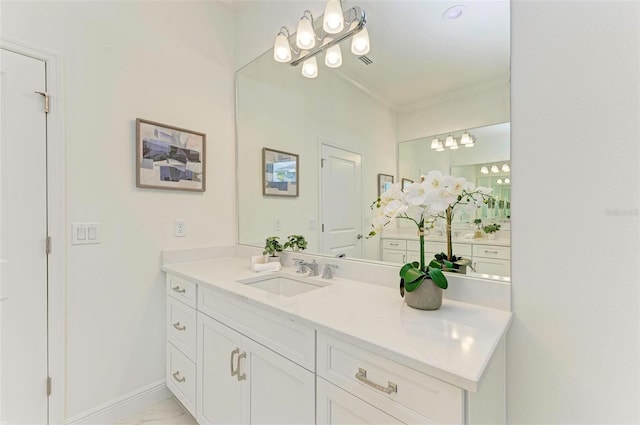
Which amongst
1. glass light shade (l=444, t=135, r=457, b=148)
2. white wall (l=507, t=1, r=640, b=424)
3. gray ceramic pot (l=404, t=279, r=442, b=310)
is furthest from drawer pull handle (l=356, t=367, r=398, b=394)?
glass light shade (l=444, t=135, r=457, b=148)

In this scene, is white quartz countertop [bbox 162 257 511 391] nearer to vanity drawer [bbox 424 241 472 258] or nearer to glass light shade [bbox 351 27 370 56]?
vanity drawer [bbox 424 241 472 258]

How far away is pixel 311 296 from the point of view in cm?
121

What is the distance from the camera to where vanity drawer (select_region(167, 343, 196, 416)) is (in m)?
1.56

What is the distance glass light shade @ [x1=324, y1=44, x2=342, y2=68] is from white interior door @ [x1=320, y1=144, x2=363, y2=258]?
48 cm

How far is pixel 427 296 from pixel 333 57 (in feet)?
4.63

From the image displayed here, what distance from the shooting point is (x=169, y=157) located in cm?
188

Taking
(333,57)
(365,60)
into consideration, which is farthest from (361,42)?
(333,57)

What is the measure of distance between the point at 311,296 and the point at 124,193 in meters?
1.34

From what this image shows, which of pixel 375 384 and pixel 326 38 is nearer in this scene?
pixel 375 384

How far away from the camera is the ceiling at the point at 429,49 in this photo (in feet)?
3.57

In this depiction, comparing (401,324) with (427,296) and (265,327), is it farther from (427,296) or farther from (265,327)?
(265,327)

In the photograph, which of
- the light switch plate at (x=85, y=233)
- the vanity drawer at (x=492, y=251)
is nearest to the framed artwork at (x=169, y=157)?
the light switch plate at (x=85, y=233)

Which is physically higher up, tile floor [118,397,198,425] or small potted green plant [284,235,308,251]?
small potted green plant [284,235,308,251]

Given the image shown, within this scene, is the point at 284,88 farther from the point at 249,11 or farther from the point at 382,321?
the point at 382,321
